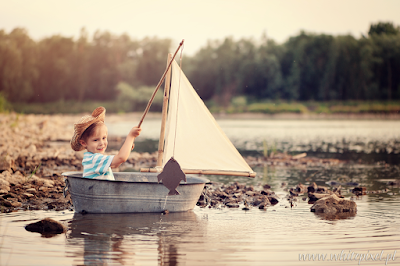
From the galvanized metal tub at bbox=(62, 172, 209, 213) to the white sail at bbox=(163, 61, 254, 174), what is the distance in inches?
26.8

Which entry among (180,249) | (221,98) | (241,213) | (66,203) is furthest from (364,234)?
(221,98)

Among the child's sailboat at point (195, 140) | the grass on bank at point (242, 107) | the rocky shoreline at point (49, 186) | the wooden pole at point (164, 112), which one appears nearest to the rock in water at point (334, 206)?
the rocky shoreline at point (49, 186)

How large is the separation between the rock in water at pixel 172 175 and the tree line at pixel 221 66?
71.1 m

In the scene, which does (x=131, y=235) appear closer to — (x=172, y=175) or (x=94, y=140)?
(x=172, y=175)

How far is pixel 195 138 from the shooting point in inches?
384

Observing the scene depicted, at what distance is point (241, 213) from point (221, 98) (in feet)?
254

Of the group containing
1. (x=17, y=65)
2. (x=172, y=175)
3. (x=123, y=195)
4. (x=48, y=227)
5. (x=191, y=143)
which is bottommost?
(x=48, y=227)

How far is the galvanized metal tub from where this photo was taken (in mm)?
8609

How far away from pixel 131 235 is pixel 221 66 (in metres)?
86.3

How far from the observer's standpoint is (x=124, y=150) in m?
7.40

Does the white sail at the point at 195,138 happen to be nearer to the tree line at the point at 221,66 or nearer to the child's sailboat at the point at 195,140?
the child's sailboat at the point at 195,140

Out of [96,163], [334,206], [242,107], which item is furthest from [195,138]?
[242,107]

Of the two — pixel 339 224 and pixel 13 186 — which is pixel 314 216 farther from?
pixel 13 186

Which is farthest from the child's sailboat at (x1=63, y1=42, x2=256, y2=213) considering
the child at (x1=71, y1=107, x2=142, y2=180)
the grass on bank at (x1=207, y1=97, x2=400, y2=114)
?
the grass on bank at (x1=207, y1=97, x2=400, y2=114)
